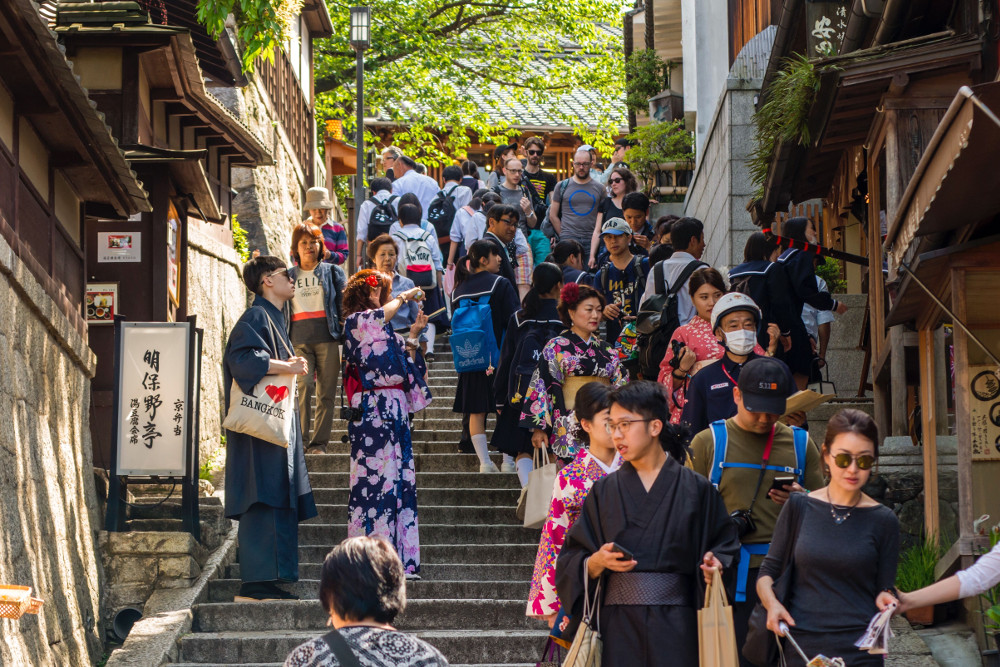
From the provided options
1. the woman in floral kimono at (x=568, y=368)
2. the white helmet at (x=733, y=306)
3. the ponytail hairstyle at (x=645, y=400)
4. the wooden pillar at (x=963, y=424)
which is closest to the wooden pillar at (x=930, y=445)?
the wooden pillar at (x=963, y=424)

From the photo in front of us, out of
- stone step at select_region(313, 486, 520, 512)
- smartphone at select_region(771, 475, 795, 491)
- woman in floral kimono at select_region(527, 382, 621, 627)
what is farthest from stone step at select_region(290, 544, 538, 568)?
smartphone at select_region(771, 475, 795, 491)

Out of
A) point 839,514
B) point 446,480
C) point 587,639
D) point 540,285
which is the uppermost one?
point 540,285

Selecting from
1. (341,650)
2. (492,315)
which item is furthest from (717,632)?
(492,315)

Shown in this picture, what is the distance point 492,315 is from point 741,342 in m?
4.86

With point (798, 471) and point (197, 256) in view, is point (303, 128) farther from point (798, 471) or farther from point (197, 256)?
point (798, 471)

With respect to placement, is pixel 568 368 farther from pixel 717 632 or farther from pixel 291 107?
pixel 291 107

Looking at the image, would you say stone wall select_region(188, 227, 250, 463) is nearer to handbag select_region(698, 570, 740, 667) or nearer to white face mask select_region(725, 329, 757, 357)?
white face mask select_region(725, 329, 757, 357)

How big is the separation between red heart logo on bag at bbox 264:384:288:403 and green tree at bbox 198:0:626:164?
22228 mm

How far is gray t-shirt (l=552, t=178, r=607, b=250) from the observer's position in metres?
16.4

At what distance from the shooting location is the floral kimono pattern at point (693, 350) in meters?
8.41

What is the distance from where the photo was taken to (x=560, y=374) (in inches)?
356

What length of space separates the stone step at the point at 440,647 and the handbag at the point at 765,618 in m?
3.06

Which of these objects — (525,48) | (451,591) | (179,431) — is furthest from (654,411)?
(525,48)

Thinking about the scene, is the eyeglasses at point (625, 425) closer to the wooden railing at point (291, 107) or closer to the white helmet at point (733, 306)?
the white helmet at point (733, 306)
